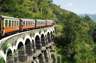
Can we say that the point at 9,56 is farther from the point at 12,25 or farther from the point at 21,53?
the point at 21,53

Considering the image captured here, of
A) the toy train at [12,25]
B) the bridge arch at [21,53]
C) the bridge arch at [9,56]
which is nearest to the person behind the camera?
the bridge arch at [9,56]

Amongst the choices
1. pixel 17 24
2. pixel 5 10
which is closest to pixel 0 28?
pixel 17 24

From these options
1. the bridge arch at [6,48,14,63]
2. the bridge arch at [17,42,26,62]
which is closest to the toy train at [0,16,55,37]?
the bridge arch at [6,48,14,63]

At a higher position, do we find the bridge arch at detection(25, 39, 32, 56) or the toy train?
the toy train

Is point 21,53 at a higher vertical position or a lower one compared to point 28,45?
higher

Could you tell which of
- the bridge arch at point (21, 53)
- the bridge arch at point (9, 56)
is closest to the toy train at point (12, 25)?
the bridge arch at point (9, 56)

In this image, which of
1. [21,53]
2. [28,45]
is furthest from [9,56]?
[28,45]

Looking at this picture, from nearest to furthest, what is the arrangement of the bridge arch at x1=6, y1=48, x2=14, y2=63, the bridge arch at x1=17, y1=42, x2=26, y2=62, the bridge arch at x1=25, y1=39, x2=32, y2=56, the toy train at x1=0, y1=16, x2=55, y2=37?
the bridge arch at x1=6, y1=48, x2=14, y2=63 → the toy train at x1=0, y1=16, x2=55, y2=37 → the bridge arch at x1=17, y1=42, x2=26, y2=62 → the bridge arch at x1=25, y1=39, x2=32, y2=56

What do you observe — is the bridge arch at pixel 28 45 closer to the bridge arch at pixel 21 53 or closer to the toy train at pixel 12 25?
the toy train at pixel 12 25

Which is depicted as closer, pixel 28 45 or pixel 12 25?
pixel 12 25

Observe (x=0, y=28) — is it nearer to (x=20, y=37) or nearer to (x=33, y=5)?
(x=20, y=37)

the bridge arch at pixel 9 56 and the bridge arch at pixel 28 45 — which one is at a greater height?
the bridge arch at pixel 9 56

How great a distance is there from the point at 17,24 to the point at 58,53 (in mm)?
48404

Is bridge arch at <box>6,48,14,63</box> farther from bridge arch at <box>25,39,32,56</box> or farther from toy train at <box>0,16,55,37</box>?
bridge arch at <box>25,39,32,56</box>
